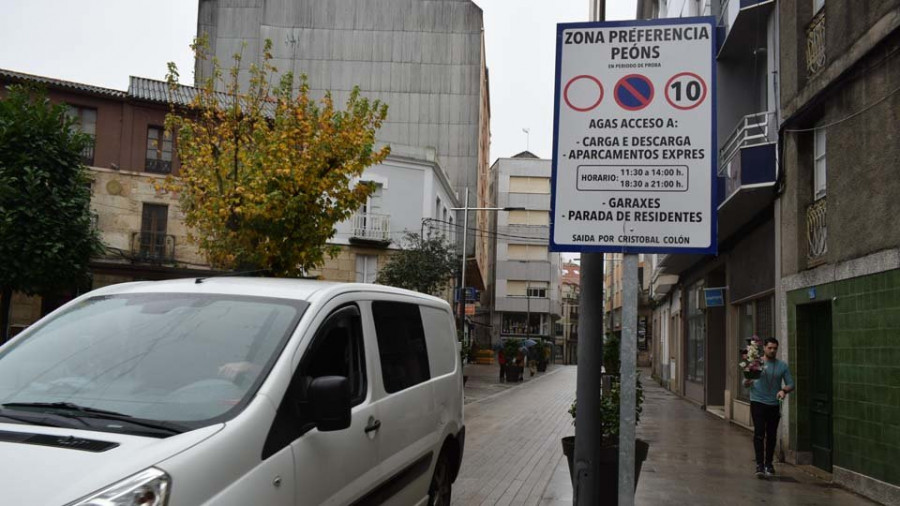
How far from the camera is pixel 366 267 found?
32594 mm

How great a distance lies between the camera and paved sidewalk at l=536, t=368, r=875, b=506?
8.84m

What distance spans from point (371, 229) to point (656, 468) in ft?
75.0

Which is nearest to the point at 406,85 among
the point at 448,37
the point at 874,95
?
the point at 448,37

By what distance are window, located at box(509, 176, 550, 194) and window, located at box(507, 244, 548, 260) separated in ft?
16.5

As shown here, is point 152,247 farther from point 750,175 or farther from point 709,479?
point 709,479

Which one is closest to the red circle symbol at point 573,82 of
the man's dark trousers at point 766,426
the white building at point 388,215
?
the man's dark trousers at point 766,426

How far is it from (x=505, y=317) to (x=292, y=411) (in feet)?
224

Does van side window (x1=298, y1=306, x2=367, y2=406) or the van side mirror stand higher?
van side window (x1=298, y1=306, x2=367, y2=406)

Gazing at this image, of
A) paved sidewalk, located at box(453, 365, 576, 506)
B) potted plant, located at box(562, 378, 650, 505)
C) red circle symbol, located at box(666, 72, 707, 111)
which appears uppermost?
red circle symbol, located at box(666, 72, 707, 111)

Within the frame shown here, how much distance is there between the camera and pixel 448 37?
45156 millimetres

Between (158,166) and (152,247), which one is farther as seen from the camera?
(158,166)

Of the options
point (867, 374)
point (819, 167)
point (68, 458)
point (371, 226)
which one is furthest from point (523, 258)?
point (68, 458)

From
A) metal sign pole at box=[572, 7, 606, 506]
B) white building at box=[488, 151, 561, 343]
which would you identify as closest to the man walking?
metal sign pole at box=[572, 7, 606, 506]

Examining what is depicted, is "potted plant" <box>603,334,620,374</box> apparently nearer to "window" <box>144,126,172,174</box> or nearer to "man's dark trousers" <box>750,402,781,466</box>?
"man's dark trousers" <box>750,402,781,466</box>
